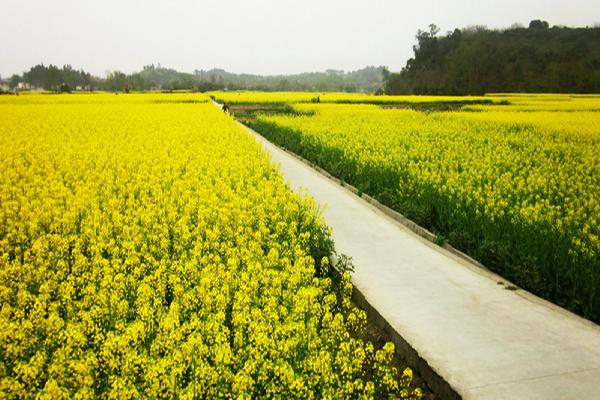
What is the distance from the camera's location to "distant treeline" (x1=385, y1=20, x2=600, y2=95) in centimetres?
7394

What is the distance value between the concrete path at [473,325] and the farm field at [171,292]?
513 millimetres

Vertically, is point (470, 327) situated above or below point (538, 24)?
below

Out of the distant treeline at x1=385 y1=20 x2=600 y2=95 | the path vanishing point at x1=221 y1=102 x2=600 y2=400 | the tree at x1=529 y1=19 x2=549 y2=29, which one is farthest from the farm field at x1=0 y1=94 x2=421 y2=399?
the tree at x1=529 y1=19 x2=549 y2=29

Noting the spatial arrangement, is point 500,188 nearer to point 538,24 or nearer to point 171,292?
point 171,292

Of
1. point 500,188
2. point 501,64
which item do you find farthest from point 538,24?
point 500,188

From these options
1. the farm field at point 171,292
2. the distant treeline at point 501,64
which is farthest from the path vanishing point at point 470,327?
the distant treeline at point 501,64

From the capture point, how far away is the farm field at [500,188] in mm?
6602

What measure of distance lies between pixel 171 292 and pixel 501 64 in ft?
307

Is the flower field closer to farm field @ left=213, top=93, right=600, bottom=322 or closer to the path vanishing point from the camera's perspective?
farm field @ left=213, top=93, right=600, bottom=322

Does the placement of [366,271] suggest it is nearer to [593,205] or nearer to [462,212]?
[462,212]

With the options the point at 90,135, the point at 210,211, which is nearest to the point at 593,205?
the point at 210,211

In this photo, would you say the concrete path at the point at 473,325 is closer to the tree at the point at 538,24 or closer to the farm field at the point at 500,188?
the farm field at the point at 500,188

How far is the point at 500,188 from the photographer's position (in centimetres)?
1009

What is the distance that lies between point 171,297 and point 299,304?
203 cm
